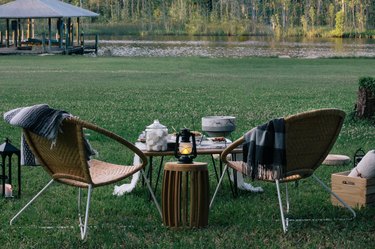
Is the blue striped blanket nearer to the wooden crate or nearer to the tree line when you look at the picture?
the wooden crate

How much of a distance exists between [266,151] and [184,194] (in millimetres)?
637

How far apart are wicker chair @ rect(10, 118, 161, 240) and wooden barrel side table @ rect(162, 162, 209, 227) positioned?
12.6 inches

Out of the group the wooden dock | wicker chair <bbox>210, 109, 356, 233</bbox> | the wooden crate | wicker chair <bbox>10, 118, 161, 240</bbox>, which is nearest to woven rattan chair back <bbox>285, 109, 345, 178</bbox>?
wicker chair <bbox>210, 109, 356, 233</bbox>

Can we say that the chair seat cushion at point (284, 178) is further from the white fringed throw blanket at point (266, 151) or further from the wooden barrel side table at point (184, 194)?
the wooden barrel side table at point (184, 194)

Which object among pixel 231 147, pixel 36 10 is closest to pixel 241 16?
pixel 36 10

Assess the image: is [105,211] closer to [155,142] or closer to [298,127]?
[155,142]

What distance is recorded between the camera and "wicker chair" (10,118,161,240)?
642 cm

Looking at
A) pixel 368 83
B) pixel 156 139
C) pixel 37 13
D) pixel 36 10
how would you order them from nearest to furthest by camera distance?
1. pixel 156 139
2. pixel 368 83
3. pixel 37 13
4. pixel 36 10

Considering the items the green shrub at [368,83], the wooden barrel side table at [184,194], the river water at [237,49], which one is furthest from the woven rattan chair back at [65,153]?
the river water at [237,49]

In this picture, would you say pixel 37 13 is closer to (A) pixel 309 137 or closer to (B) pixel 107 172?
(B) pixel 107 172

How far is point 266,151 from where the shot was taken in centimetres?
657

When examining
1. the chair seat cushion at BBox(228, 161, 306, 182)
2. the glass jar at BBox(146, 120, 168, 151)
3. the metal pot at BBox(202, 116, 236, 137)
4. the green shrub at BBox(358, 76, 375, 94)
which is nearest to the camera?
the chair seat cushion at BBox(228, 161, 306, 182)

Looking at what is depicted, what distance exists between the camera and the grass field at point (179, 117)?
6.45 meters

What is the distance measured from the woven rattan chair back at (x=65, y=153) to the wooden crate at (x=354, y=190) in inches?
82.3
